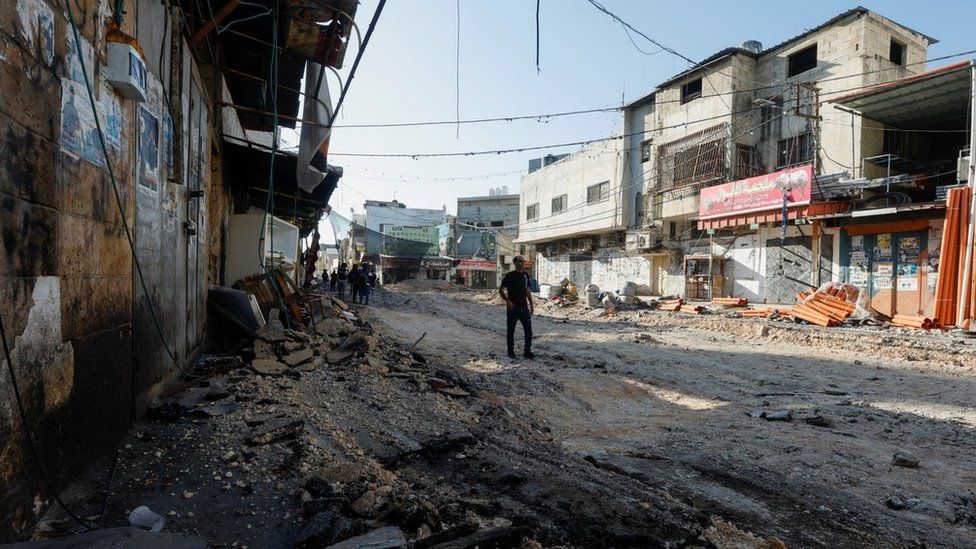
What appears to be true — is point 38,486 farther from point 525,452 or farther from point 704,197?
point 704,197

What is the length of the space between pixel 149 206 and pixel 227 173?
19.5 ft

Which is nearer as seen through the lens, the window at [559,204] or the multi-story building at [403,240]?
the window at [559,204]

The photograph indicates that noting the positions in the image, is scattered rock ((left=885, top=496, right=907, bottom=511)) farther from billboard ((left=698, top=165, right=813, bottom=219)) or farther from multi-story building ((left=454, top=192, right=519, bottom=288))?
multi-story building ((left=454, top=192, right=519, bottom=288))

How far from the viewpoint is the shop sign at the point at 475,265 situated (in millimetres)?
46094

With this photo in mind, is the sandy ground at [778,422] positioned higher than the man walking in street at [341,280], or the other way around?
the man walking in street at [341,280]

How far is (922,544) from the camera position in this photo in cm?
268

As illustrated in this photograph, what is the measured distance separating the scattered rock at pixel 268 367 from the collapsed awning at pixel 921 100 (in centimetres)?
1699

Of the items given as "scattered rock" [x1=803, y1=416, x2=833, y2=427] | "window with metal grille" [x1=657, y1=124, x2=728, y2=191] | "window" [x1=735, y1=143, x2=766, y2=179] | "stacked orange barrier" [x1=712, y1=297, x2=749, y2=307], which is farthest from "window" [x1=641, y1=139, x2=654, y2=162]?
"scattered rock" [x1=803, y1=416, x2=833, y2=427]

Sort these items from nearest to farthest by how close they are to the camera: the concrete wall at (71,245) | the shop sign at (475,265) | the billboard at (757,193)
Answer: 1. the concrete wall at (71,245)
2. the billboard at (757,193)
3. the shop sign at (475,265)

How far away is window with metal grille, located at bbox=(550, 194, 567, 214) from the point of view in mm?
31016

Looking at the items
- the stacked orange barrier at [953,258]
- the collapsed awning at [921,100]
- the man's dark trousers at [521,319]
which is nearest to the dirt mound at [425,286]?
the collapsed awning at [921,100]

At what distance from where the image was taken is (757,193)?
701 inches

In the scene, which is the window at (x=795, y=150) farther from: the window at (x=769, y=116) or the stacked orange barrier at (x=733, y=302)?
the stacked orange barrier at (x=733, y=302)

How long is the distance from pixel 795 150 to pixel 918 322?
8.27 meters
